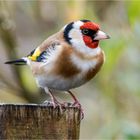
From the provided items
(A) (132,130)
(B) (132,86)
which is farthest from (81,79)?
(B) (132,86)

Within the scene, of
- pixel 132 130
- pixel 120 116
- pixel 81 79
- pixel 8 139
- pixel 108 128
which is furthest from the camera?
pixel 120 116

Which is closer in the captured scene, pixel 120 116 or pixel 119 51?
pixel 119 51

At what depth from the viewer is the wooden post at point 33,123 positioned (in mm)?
2424

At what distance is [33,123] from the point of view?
8.04 feet

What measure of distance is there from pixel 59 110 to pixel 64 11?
7.85ft

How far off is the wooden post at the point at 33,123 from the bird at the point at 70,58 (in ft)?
3.45

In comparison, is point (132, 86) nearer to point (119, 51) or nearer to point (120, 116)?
point (120, 116)

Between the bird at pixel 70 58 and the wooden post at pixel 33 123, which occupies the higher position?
the wooden post at pixel 33 123

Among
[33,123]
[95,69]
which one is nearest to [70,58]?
[95,69]

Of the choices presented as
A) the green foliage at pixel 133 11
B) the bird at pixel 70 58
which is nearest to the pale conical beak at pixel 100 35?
the bird at pixel 70 58

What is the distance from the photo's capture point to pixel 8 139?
2434 millimetres

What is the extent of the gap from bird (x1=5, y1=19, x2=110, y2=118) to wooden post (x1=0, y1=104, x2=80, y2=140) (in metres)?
1.05

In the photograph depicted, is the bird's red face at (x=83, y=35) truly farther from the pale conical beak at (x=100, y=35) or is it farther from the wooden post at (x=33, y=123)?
the wooden post at (x=33, y=123)

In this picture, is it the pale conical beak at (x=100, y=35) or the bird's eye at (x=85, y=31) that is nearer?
the pale conical beak at (x=100, y=35)
